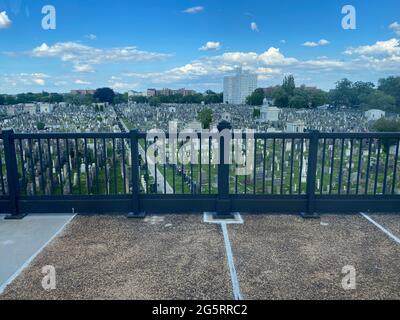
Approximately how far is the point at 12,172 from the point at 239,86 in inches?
1780

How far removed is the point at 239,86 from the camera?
157ft

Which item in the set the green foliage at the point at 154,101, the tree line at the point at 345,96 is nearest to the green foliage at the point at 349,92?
the tree line at the point at 345,96

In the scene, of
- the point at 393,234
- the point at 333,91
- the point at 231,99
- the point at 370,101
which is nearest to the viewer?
the point at 393,234

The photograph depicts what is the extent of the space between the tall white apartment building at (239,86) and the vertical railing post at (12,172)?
39.3m

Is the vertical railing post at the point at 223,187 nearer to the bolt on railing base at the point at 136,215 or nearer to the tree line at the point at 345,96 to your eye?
the bolt on railing base at the point at 136,215

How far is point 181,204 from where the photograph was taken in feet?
16.3

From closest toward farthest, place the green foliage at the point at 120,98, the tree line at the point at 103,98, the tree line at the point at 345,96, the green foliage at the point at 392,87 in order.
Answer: the tree line at the point at 345,96 → the green foliage at the point at 392,87 → the tree line at the point at 103,98 → the green foliage at the point at 120,98

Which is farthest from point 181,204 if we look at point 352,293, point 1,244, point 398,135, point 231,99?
point 231,99

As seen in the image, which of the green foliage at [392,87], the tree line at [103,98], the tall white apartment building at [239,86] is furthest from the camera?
the tree line at [103,98]

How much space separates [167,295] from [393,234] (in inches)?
121

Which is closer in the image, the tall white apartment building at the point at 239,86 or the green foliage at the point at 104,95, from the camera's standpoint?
the tall white apartment building at the point at 239,86

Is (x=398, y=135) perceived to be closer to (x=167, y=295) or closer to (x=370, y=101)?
(x=167, y=295)

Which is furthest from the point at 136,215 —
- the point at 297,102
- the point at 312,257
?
the point at 297,102

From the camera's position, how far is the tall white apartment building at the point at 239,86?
147 ft
